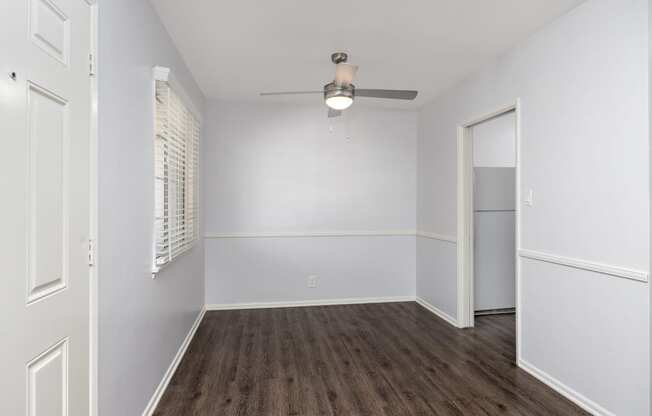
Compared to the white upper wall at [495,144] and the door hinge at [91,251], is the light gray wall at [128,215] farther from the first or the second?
the white upper wall at [495,144]

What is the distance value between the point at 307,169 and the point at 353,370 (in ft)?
8.17

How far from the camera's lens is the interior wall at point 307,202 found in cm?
436

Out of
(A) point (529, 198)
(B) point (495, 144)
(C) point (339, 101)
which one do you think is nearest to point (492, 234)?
(B) point (495, 144)

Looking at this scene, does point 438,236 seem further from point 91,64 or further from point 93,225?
point 91,64

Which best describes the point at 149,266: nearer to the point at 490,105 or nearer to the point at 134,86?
the point at 134,86

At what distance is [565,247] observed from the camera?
7.93 feet

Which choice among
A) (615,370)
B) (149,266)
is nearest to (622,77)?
(615,370)

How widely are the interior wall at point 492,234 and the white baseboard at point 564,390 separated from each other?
1.39 metres

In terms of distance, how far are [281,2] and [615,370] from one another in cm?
293

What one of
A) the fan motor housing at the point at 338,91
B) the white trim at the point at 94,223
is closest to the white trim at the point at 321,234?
the fan motor housing at the point at 338,91

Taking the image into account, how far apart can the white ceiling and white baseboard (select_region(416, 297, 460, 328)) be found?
248 cm

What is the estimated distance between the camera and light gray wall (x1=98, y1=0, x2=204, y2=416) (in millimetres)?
1569

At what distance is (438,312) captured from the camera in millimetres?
4168

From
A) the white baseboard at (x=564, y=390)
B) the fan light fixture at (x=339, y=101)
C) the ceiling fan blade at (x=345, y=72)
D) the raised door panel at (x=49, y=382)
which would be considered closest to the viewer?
the raised door panel at (x=49, y=382)
